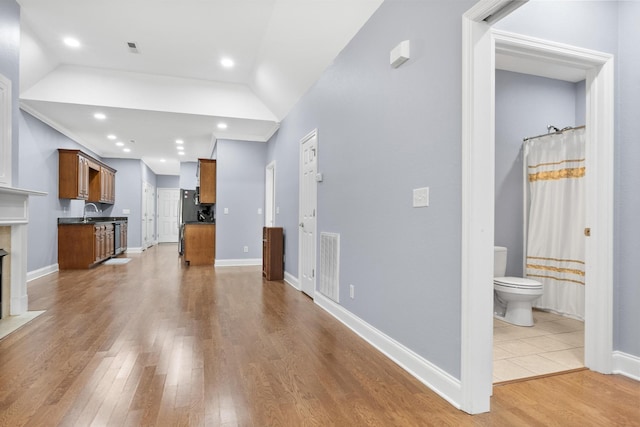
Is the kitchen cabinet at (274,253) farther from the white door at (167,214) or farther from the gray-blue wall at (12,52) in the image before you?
the white door at (167,214)

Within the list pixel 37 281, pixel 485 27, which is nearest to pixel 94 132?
pixel 37 281

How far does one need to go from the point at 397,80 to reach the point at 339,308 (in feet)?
6.95

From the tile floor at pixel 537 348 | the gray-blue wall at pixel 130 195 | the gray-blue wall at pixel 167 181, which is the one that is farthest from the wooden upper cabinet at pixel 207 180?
Answer: the gray-blue wall at pixel 167 181

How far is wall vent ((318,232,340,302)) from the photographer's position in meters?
3.42

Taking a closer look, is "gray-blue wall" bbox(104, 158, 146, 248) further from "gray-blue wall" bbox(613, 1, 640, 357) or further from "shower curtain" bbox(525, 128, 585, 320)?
"gray-blue wall" bbox(613, 1, 640, 357)

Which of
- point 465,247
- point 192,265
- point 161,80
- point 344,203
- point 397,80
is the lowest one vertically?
point 192,265

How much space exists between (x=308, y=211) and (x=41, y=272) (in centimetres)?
468

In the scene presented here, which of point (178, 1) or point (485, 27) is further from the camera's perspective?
point (178, 1)

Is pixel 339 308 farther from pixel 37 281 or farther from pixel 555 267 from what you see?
pixel 37 281

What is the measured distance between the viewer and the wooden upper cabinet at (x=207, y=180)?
7.23 m

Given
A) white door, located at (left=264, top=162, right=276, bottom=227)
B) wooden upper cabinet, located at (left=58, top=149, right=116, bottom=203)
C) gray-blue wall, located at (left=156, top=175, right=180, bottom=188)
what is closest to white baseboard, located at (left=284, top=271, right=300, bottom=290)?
Answer: white door, located at (left=264, top=162, right=276, bottom=227)

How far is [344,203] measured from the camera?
10.8 ft

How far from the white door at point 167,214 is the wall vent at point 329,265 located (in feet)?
34.4

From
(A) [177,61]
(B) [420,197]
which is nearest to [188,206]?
(A) [177,61]
